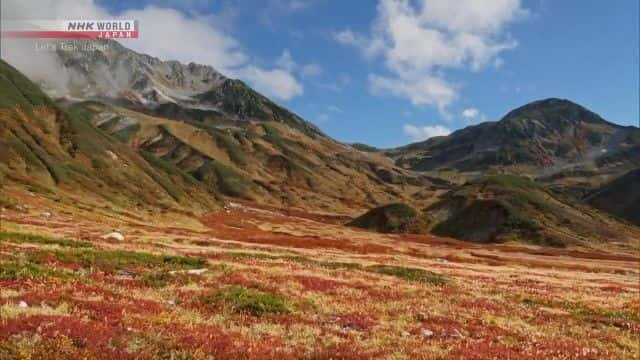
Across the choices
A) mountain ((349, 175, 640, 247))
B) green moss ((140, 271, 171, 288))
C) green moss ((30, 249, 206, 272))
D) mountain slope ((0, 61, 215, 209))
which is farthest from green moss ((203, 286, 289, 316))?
mountain ((349, 175, 640, 247))

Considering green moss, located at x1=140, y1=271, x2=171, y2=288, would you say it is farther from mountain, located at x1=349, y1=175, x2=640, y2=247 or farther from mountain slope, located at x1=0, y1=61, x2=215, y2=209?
mountain, located at x1=349, y1=175, x2=640, y2=247

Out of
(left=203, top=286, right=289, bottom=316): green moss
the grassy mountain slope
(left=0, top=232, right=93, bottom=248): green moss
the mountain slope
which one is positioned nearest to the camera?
(left=203, top=286, right=289, bottom=316): green moss

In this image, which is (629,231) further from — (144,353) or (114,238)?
(144,353)

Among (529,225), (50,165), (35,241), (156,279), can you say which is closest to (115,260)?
(156,279)

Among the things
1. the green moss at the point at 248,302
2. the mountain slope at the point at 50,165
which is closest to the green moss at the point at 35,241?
the green moss at the point at 248,302

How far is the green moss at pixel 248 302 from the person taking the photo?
1884 cm

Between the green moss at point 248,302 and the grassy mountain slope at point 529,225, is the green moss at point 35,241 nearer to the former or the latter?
the green moss at point 248,302

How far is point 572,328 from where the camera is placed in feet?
71.8

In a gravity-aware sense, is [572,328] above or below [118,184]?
below

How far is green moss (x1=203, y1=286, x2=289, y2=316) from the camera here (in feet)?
61.8

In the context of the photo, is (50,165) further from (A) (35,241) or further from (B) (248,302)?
(B) (248,302)

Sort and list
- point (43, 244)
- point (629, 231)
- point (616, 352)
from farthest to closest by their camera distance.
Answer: point (629, 231)
point (43, 244)
point (616, 352)

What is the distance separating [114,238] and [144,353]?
46.2 meters

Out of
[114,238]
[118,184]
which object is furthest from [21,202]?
[118,184]
